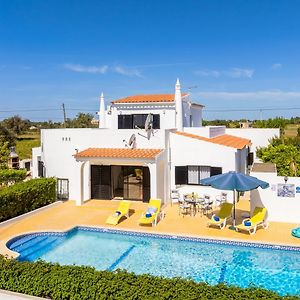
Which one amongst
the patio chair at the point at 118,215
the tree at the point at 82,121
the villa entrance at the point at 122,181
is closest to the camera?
the patio chair at the point at 118,215

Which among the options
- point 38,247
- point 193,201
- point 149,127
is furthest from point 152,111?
point 38,247

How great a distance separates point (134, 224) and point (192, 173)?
6.87 metres

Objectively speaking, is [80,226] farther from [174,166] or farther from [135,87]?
[135,87]

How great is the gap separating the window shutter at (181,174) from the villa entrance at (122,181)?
213cm

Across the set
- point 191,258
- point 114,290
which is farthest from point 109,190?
point 114,290

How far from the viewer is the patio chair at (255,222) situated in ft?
57.1

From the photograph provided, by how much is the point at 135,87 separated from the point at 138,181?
87.3ft

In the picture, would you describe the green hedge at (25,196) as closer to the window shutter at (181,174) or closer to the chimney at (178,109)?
the window shutter at (181,174)

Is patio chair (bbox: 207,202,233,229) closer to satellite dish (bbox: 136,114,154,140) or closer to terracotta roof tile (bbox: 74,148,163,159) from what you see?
terracotta roof tile (bbox: 74,148,163,159)

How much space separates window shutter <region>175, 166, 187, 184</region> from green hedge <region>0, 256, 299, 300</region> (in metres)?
14.7

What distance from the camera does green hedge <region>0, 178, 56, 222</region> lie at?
1997cm

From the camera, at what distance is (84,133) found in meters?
26.2

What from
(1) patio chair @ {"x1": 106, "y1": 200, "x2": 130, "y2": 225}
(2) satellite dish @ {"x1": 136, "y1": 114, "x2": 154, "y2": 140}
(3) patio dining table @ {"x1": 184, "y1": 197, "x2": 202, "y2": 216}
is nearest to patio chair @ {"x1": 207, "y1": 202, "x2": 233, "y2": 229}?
(3) patio dining table @ {"x1": 184, "y1": 197, "x2": 202, "y2": 216}

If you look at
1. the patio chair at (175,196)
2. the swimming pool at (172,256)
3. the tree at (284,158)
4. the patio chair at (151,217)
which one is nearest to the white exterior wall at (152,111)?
the patio chair at (175,196)
